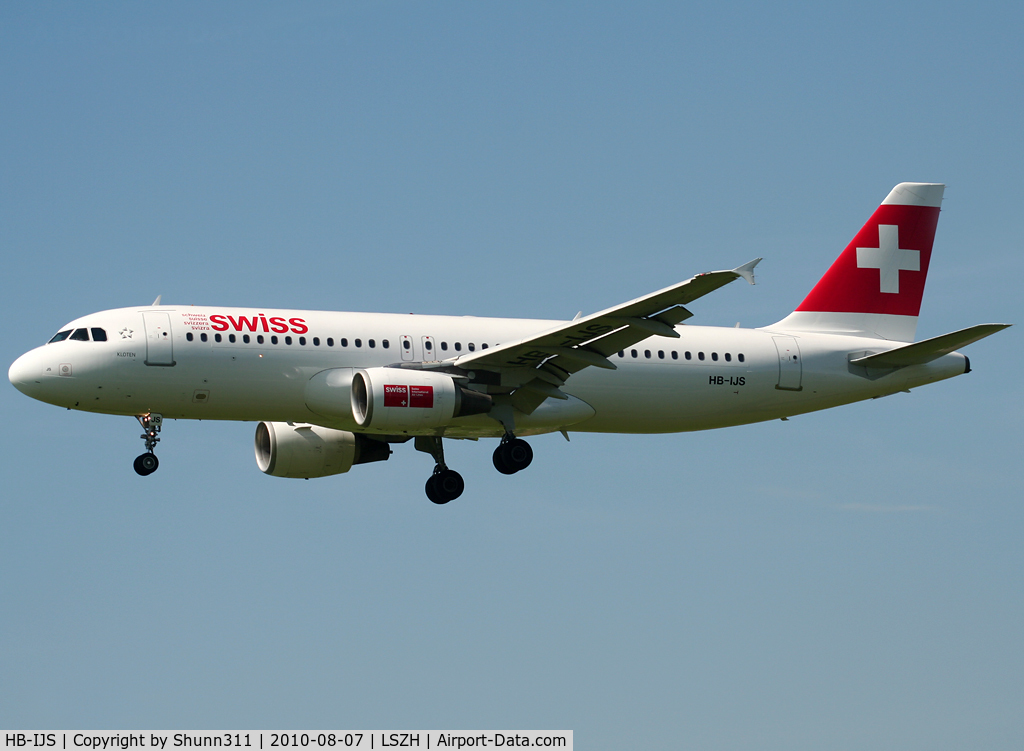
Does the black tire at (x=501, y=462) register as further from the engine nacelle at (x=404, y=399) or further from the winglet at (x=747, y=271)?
the winglet at (x=747, y=271)

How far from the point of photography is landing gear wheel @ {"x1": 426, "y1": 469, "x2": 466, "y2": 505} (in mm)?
38812

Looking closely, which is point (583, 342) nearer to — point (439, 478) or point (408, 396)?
point (408, 396)

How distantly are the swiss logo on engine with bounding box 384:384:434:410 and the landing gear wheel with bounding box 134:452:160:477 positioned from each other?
6137 millimetres

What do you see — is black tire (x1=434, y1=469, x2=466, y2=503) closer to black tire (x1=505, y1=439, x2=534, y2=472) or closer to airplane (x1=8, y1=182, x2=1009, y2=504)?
airplane (x1=8, y1=182, x2=1009, y2=504)

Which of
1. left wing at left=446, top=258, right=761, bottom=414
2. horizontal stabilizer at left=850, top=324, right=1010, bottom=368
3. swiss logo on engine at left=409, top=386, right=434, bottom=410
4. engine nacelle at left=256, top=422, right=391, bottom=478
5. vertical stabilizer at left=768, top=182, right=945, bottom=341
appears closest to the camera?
left wing at left=446, top=258, right=761, bottom=414

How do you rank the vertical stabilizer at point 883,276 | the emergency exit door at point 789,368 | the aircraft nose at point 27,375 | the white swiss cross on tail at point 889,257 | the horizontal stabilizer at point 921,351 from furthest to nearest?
the white swiss cross on tail at point 889,257 → the vertical stabilizer at point 883,276 → the emergency exit door at point 789,368 → the horizontal stabilizer at point 921,351 → the aircraft nose at point 27,375

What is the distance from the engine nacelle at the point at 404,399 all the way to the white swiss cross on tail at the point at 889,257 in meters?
14.6

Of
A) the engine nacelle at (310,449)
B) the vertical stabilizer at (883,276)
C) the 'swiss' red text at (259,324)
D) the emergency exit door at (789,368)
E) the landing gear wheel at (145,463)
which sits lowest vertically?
the landing gear wheel at (145,463)

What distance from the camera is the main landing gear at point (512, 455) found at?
3622cm

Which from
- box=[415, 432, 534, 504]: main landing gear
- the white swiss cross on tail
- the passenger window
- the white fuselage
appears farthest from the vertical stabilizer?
the passenger window

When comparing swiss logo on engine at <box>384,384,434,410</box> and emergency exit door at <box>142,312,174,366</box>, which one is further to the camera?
swiss logo on engine at <box>384,384,434,410</box>

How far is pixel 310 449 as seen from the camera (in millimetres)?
39219

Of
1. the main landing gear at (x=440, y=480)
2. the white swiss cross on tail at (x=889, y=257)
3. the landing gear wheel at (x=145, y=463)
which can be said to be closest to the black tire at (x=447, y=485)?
the main landing gear at (x=440, y=480)

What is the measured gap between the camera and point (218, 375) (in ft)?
110
